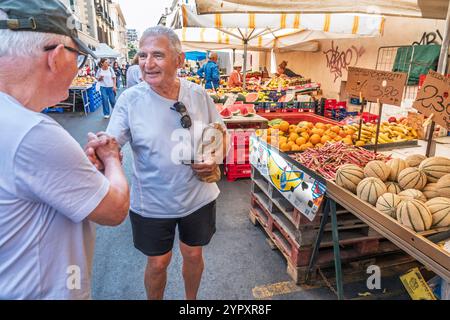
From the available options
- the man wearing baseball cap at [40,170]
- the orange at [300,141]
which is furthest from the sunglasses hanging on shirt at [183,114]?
the orange at [300,141]

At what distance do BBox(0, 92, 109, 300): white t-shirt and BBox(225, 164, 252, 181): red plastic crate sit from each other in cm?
427

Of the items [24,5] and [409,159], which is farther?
[409,159]

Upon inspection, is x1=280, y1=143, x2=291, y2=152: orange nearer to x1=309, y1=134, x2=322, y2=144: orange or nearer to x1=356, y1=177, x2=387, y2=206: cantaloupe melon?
x1=309, y1=134, x2=322, y2=144: orange

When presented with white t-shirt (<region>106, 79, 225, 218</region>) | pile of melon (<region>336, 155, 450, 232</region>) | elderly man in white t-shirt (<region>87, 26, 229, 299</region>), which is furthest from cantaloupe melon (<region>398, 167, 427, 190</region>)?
white t-shirt (<region>106, 79, 225, 218</region>)

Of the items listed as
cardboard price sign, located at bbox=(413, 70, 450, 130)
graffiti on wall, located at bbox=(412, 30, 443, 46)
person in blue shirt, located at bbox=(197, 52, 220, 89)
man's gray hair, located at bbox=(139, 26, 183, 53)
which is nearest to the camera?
man's gray hair, located at bbox=(139, 26, 183, 53)

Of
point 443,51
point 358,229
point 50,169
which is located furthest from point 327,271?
point 50,169

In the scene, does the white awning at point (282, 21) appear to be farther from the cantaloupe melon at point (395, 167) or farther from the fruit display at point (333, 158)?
the cantaloupe melon at point (395, 167)

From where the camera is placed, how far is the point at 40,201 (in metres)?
0.97

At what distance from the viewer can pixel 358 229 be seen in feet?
9.14

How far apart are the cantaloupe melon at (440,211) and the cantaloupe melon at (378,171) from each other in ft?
1.33

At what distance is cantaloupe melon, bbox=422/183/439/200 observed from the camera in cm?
190

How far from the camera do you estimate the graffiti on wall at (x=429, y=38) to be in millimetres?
6555

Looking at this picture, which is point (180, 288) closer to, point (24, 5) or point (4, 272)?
point (4, 272)

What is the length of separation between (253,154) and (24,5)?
3.02m
